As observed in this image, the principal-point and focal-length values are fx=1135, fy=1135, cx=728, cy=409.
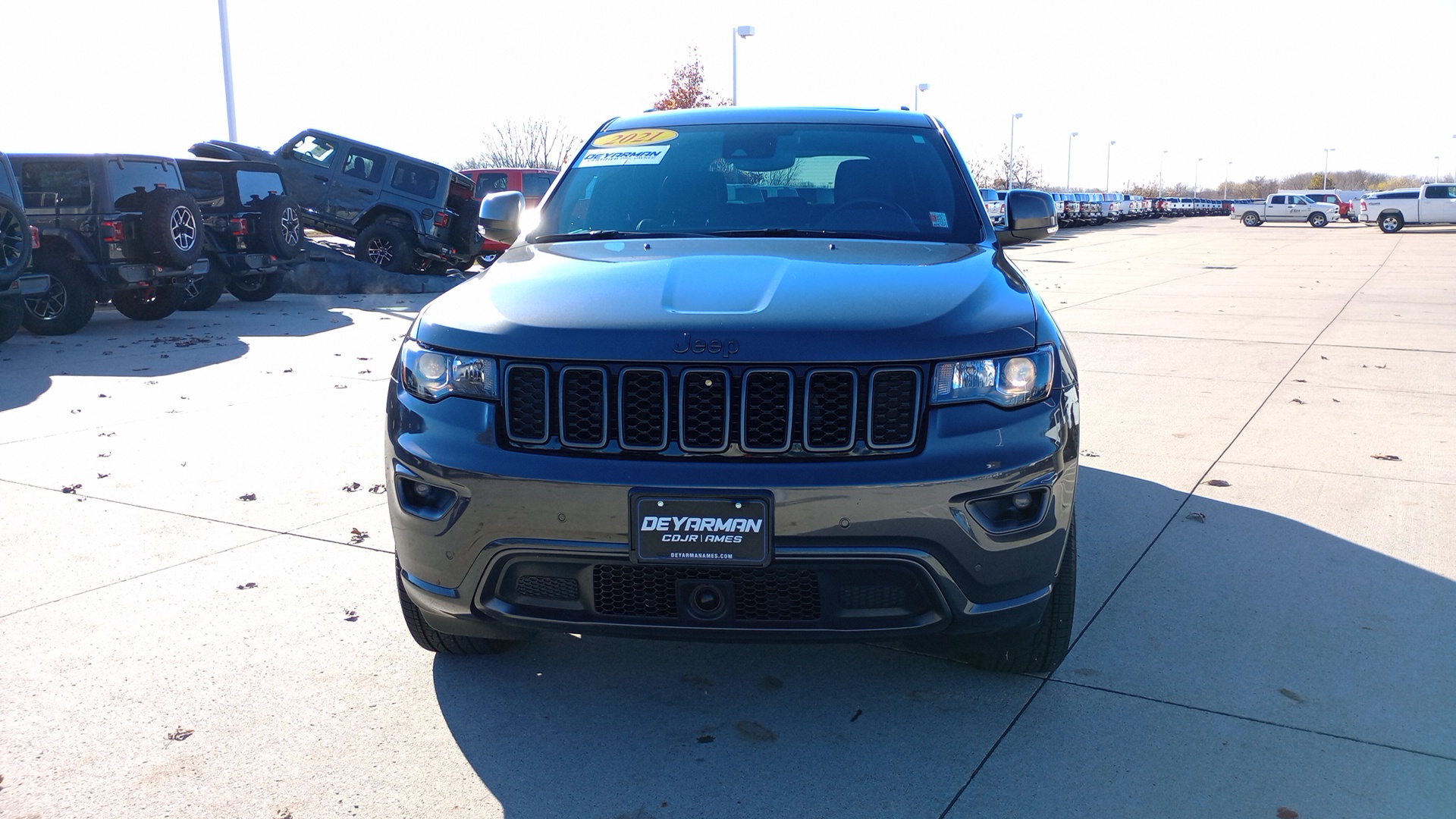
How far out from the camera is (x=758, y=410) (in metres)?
2.67

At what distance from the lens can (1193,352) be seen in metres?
9.81

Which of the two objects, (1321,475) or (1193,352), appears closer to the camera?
(1321,475)

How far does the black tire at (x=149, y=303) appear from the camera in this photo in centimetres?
1316

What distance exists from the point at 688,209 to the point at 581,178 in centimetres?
58

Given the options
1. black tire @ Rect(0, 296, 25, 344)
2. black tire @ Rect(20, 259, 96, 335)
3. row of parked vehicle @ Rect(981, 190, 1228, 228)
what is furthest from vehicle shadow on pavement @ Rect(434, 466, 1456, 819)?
row of parked vehicle @ Rect(981, 190, 1228, 228)

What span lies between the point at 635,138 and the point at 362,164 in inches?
553

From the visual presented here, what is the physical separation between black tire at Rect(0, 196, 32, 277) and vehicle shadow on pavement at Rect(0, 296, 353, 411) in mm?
834

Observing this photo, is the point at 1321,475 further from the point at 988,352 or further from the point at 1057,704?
the point at 988,352

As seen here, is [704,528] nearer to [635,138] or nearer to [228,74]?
[635,138]

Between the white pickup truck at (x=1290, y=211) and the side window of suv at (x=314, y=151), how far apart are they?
50.6m

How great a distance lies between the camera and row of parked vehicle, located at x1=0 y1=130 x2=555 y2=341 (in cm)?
1152

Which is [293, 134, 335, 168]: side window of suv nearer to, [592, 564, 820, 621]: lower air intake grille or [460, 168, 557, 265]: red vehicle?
[460, 168, 557, 265]: red vehicle

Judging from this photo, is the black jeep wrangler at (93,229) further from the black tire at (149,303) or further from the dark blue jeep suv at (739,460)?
the dark blue jeep suv at (739,460)

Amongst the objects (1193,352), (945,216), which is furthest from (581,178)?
(1193,352)
